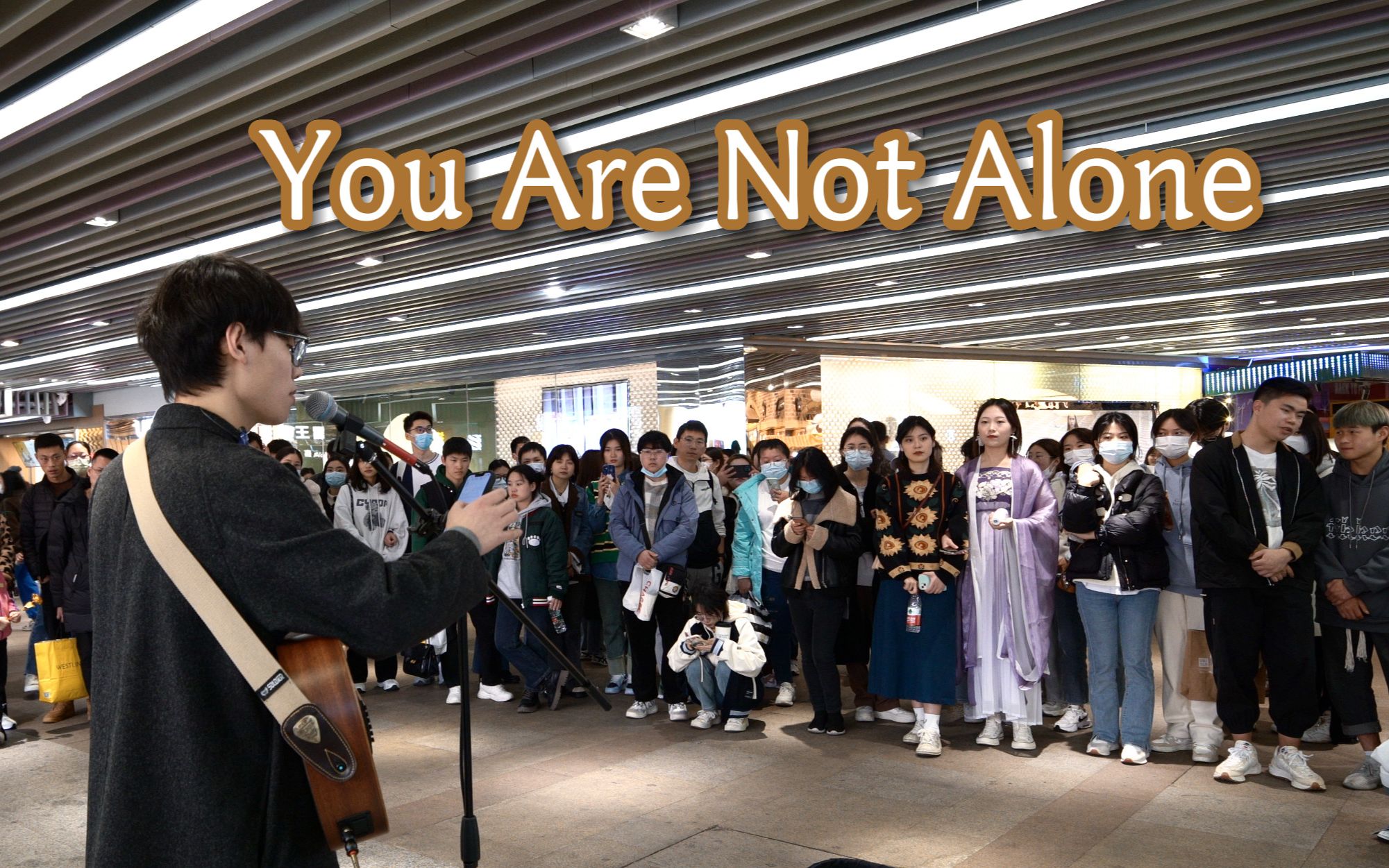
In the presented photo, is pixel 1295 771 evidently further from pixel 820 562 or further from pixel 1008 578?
pixel 820 562

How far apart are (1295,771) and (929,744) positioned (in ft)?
5.27

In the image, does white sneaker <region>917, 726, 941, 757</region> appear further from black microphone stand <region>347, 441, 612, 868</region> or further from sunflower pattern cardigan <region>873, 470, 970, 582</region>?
black microphone stand <region>347, 441, 612, 868</region>

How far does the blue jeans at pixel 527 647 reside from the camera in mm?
6422

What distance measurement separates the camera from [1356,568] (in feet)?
14.6

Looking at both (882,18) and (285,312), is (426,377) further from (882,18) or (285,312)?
(285,312)

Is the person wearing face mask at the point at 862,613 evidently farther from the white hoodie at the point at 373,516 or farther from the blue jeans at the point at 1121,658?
the white hoodie at the point at 373,516

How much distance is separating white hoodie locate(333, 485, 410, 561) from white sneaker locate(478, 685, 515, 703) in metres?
1.09

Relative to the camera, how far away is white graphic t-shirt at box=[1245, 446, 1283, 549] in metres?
4.52

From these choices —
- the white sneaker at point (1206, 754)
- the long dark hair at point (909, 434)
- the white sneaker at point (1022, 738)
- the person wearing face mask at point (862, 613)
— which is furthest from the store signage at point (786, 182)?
the white sneaker at point (1206, 754)

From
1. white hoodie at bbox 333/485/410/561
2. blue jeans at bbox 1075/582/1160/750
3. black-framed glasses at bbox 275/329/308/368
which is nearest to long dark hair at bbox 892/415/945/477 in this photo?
blue jeans at bbox 1075/582/1160/750

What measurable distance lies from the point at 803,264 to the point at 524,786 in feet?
20.4

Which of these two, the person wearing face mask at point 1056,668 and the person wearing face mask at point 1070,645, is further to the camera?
the person wearing face mask at point 1056,668

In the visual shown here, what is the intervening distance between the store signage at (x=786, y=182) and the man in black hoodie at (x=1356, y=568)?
253cm

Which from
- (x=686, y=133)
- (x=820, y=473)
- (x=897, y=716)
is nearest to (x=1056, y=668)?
(x=897, y=716)
